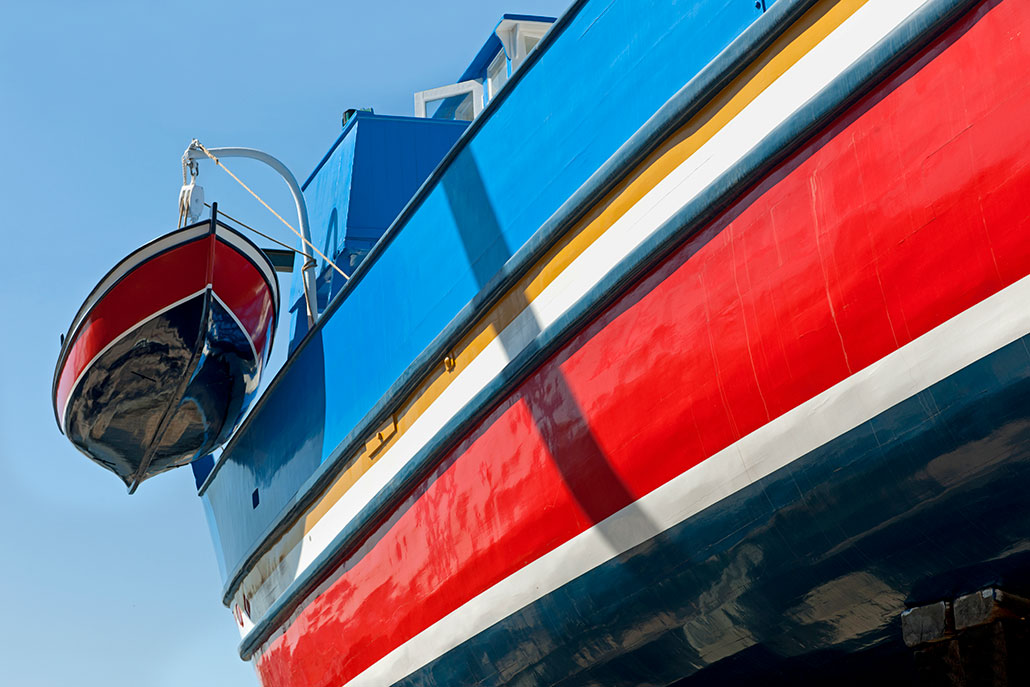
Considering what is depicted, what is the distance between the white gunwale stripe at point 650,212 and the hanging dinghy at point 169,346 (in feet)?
3.83

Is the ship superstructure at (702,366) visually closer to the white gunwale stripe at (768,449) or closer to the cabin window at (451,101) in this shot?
the white gunwale stripe at (768,449)

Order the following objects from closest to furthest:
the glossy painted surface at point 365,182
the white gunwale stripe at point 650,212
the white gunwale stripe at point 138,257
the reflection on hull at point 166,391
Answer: the white gunwale stripe at point 650,212 < the white gunwale stripe at point 138,257 < the reflection on hull at point 166,391 < the glossy painted surface at point 365,182

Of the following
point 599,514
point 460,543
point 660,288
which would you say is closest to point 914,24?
point 660,288

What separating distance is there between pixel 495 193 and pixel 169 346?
2101 millimetres

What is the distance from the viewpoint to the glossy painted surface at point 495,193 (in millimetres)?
3270

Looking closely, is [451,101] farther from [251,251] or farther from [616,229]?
[616,229]

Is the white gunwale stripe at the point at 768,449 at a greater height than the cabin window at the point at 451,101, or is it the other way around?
the cabin window at the point at 451,101

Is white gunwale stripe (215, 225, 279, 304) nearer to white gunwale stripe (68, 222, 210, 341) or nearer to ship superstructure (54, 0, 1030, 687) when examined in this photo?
white gunwale stripe (68, 222, 210, 341)

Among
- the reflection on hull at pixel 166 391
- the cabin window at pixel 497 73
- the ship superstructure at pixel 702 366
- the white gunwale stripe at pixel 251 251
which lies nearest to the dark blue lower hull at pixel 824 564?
the ship superstructure at pixel 702 366

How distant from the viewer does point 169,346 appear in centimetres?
513

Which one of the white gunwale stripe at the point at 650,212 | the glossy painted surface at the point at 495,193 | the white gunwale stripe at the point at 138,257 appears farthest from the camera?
the white gunwale stripe at the point at 138,257

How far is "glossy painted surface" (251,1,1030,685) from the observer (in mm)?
2340

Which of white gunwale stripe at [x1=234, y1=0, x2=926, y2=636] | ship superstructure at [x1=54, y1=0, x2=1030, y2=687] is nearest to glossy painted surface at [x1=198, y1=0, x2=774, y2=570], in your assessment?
ship superstructure at [x1=54, y1=0, x2=1030, y2=687]

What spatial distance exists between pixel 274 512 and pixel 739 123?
10.9 feet
